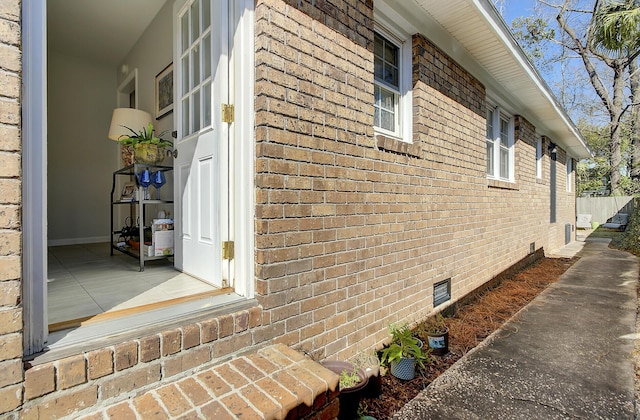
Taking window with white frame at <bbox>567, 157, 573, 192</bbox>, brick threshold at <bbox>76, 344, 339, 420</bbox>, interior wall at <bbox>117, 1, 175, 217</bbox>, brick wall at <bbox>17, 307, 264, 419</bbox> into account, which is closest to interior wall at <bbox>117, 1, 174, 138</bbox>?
interior wall at <bbox>117, 1, 175, 217</bbox>

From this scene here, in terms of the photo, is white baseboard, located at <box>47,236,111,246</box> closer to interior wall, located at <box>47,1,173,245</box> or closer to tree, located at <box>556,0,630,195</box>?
interior wall, located at <box>47,1,173,245</box>

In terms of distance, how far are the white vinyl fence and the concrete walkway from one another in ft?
52.5

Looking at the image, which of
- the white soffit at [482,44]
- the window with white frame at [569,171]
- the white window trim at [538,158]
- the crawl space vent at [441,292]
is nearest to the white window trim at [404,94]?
the white soffit at [482,44]

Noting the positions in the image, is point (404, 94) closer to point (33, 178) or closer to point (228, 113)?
point (228, 113)

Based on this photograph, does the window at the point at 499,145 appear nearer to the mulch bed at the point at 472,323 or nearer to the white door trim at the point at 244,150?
the mulch bed at the point at 472,323

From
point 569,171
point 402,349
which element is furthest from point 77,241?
point 569,171

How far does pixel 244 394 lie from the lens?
142 cm

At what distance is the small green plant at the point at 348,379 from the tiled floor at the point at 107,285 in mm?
1014

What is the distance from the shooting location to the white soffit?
10.0 feet

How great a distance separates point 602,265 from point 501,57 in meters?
4.71

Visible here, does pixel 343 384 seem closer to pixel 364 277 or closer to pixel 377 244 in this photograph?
pixel 364 277

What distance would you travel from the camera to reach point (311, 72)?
2.13 m

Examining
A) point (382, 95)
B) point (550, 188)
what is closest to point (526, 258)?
point (550, 188)

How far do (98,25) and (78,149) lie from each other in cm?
193
